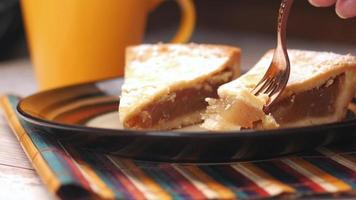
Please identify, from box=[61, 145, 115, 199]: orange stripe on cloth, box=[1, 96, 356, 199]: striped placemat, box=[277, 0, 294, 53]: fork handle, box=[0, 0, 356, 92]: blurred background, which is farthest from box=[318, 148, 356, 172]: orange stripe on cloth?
box=[0, 0, 356, 92]: blurred background

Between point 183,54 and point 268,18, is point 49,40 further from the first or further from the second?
point 268,18

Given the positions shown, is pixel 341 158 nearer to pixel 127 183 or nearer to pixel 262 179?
pixel 262 179

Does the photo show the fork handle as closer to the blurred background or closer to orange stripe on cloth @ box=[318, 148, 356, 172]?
orange stripe on cloth @ box=[318, 148, 356, 172]

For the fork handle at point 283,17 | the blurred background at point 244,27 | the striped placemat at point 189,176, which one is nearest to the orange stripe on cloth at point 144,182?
the striped placemat at point 189,176

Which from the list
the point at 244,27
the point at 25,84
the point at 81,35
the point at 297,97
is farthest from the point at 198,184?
the point at 244,27

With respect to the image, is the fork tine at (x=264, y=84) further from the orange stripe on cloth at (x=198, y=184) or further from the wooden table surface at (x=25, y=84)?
the wooden table surface at (x=25, y=84)

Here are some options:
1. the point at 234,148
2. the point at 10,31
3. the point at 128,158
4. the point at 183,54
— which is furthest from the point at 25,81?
the point at 234,148

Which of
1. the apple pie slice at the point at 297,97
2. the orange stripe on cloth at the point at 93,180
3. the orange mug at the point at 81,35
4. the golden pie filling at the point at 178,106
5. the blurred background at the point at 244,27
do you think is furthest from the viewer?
the blurred background at the point at 244,27
